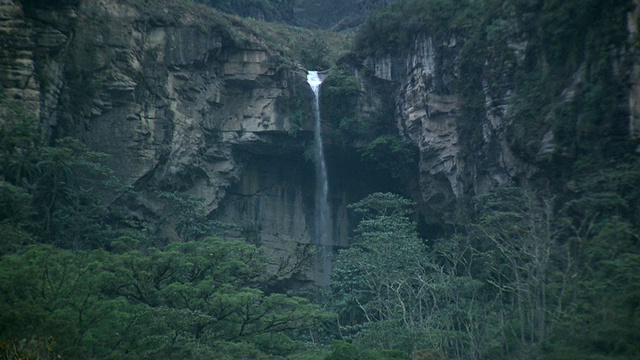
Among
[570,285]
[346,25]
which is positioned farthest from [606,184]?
[346,25]

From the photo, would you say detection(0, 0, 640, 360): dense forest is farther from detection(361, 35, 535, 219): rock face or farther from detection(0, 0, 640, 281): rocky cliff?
detection(361, 35, 535, 219): rock face

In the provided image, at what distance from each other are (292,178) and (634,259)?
68.7 feet

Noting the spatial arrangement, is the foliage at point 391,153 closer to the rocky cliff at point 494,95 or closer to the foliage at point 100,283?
the rocky cliff at point 494,95

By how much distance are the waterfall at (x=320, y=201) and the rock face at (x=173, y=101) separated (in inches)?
16.4

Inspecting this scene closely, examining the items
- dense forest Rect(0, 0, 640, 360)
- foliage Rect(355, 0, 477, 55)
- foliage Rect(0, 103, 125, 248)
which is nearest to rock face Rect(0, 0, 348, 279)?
dense forest Rect(0, 0, 640, 360)

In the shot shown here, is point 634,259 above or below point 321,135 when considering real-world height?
below

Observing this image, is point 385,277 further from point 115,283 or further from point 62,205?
point 62,205

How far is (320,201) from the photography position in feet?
112

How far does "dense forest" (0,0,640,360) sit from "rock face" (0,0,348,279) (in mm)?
1429

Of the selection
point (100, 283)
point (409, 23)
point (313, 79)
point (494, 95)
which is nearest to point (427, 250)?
point (494, 95)

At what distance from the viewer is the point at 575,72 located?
22.0 metres

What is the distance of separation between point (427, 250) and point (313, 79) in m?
10.4

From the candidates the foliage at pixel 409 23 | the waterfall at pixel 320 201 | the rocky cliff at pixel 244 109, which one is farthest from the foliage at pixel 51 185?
the foliage at pixel 409 23

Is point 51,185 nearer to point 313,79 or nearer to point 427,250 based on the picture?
point 313,79
